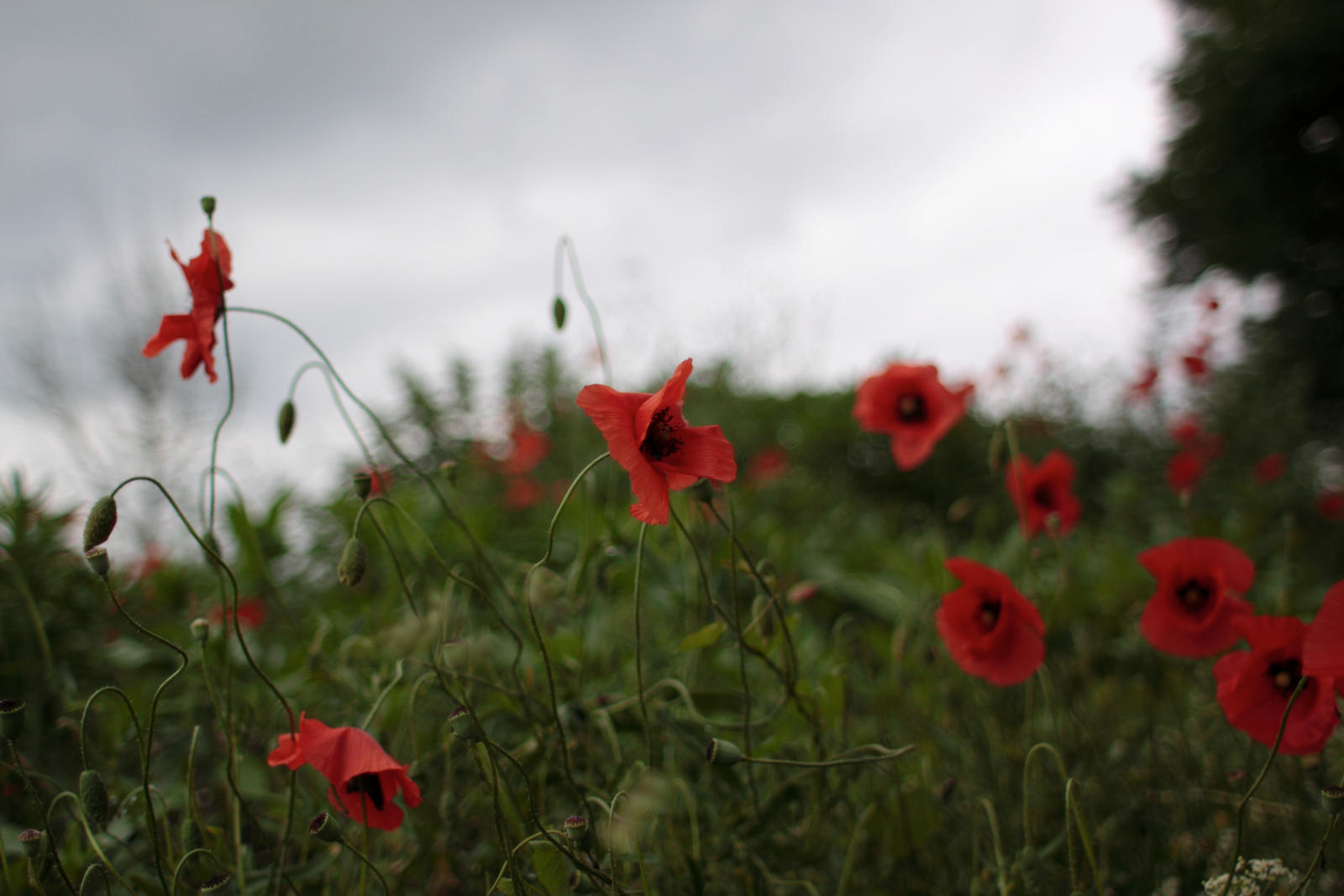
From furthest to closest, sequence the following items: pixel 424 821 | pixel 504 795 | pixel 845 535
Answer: pixel 845 535
pixel 424 821
pixel 504 795

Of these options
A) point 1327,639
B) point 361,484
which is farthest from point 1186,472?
point 361,484

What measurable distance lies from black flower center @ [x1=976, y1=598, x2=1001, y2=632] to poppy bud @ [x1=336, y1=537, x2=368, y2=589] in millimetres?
717

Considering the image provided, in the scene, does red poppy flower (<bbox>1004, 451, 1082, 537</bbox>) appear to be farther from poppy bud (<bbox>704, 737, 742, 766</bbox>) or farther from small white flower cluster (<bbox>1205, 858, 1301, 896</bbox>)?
poppy bud (<bbox>704, 737, 742, 766</bbox>)

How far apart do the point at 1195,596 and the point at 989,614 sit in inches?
9.9

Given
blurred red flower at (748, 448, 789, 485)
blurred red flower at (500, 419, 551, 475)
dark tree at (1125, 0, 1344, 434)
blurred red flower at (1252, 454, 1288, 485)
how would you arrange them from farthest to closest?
dark tree at (1125, 0, 1344, 434)
blurred red flower at (1252, 454, 1288, 485)
blurred red flower at (748, 448, 789, 485)
blurred red flower at (500, 419, 551, 475)

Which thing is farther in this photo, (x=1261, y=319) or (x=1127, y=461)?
(x=1261, y=319)

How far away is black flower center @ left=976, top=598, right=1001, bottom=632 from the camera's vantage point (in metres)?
0.98

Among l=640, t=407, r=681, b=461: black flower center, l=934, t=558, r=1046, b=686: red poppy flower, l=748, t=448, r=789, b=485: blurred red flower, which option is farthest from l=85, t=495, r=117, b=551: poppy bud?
l=748, t=448, r=789, b=485: blurred red flower

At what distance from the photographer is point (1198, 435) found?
150 inches

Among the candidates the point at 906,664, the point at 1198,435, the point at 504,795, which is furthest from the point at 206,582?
the point at 1198,435

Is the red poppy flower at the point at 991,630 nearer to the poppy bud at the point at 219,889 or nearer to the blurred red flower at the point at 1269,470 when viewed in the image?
the poppy bud at the point at 219,889

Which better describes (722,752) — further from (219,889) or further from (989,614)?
(989,614)

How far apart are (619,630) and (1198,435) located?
3605 millimetres

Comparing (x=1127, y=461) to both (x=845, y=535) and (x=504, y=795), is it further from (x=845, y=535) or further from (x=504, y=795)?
(x=504, y=795)
